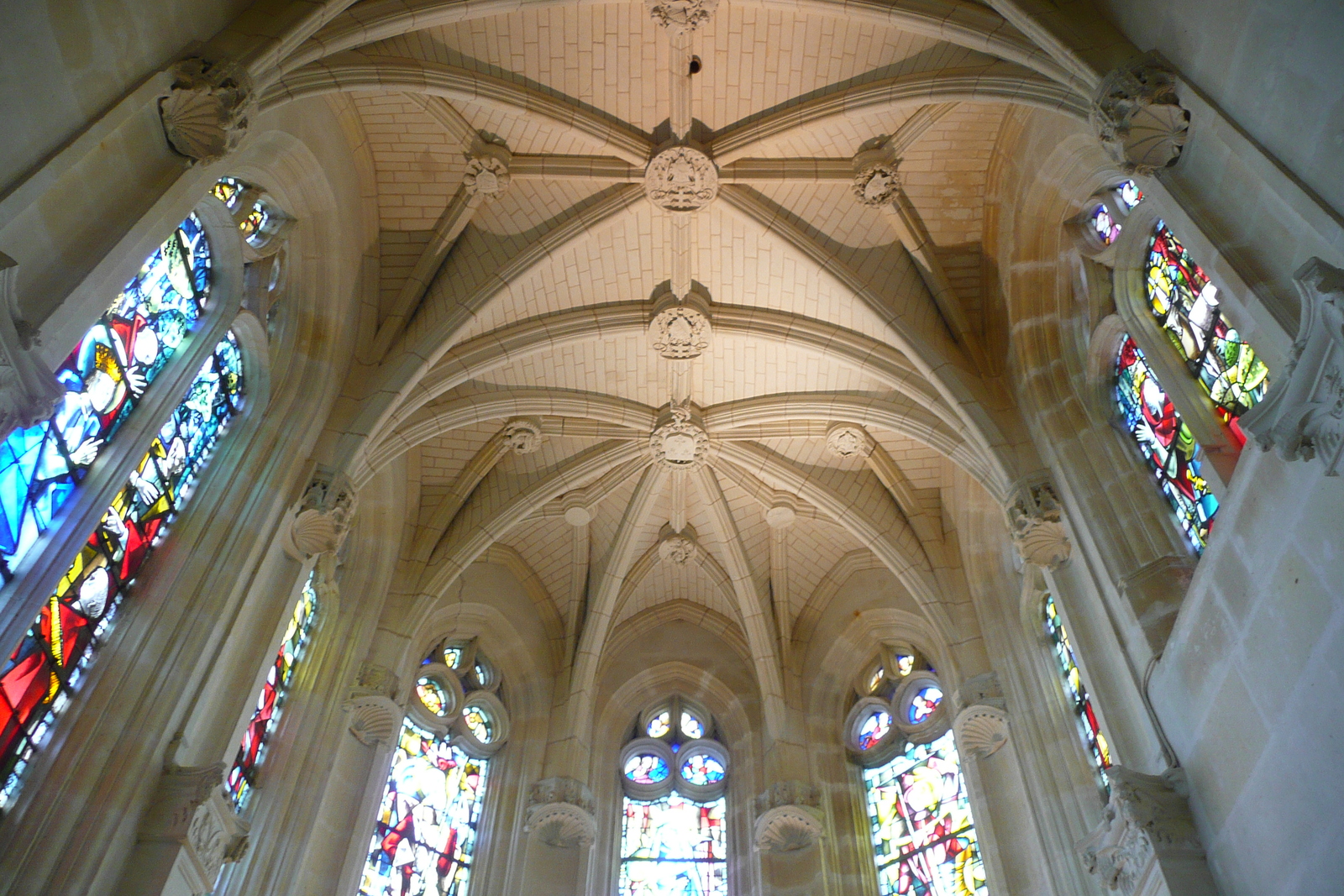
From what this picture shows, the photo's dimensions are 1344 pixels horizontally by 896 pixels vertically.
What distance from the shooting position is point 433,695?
1352 cm

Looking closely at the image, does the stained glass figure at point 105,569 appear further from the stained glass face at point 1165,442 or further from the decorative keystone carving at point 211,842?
the stained glass face at point 1165,442

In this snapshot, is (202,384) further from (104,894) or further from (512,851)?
(512,851)

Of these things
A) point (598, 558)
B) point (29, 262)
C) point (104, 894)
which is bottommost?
point (104, 894)

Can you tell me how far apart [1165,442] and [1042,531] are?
1237mm

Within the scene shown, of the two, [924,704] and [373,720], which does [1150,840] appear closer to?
[924,704]

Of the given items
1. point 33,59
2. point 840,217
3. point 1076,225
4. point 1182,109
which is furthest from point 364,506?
point 1182,109

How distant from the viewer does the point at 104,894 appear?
6957 mm

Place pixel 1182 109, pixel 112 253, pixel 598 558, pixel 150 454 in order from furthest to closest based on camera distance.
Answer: pixel 598 558, pixel 150 454, pixel 1182 109, pixel 112 253

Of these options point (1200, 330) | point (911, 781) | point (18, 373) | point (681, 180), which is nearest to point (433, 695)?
point (911, 781)

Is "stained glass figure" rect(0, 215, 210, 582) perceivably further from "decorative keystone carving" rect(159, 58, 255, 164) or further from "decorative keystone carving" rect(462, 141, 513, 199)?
"decorative keystone carving" rect(462, 141, 513, 199)

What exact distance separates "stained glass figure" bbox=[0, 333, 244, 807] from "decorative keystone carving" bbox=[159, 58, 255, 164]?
225 cm

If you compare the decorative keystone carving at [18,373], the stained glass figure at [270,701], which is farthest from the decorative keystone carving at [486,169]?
the decorative keystone carving at [18,373]

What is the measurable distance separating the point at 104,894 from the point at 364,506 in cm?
635

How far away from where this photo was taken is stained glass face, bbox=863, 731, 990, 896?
11.5m
